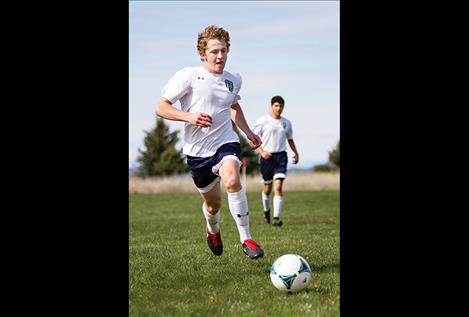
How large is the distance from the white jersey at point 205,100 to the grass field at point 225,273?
1311 mm

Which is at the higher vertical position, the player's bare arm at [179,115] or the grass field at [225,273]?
the player's bare arm at [179,115]

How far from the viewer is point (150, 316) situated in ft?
16.0

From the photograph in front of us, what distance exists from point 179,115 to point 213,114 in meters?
0.58

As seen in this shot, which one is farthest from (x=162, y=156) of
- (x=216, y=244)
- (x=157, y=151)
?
(x=216, y=244)

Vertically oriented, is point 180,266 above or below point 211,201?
below

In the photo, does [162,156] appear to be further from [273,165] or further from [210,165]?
[210,165]

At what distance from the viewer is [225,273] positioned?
662 cm

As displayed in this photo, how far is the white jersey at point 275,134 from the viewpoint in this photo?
1390 cm

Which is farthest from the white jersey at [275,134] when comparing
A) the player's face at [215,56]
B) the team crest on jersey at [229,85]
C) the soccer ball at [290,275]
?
the soccer ball at [290,275]

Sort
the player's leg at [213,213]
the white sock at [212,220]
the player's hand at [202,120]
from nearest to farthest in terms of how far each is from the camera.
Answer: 1. the player's hand at [202,120]
2. the player's leg at [213,213]
3. the white sock at [212,220]

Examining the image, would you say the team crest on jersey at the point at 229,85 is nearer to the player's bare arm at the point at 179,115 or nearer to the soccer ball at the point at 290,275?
the player's bare arm at the point at 179,115
